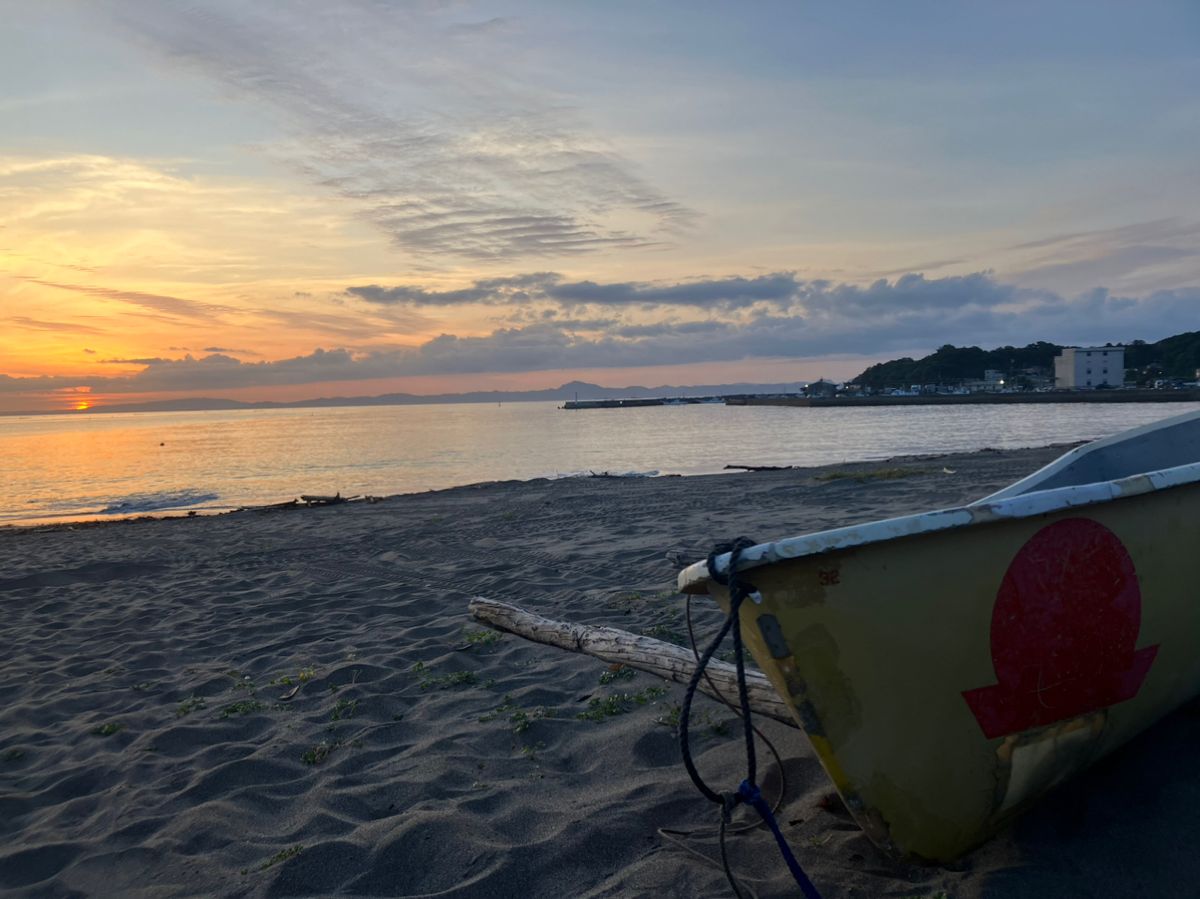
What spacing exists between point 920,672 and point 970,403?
105m

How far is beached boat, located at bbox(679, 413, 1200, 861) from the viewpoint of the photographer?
234 cm

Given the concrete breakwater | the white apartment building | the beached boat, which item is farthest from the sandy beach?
the white apartment building

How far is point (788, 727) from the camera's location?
13.1 feet

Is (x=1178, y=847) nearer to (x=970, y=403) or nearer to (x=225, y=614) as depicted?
(x=225, y=614)

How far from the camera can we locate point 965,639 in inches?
97.5

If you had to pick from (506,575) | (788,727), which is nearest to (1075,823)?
(788,727)

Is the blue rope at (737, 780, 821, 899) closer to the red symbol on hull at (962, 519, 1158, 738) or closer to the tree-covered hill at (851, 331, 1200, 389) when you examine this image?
the red symbol on hull at (962, 519, 1158, 738)

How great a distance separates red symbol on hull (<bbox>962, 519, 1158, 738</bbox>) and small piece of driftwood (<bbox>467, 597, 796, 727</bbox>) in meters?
1.03

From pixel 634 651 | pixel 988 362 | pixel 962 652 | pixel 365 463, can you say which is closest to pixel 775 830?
pixel 962 652

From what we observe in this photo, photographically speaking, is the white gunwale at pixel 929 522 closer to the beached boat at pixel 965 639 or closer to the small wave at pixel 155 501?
the beached boat at pixel 965 639

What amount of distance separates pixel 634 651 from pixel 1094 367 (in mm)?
110162

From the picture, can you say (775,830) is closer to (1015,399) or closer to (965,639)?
(965,639)

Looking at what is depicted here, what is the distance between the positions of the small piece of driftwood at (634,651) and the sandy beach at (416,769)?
14cm

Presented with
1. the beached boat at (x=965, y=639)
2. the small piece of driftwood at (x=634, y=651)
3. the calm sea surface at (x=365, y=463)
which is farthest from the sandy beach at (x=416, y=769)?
the calm sea surface at (x=365, y=463)
